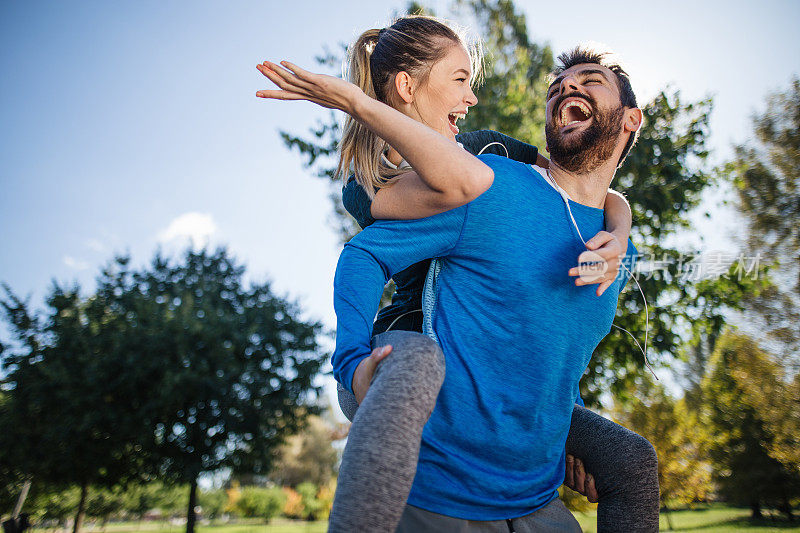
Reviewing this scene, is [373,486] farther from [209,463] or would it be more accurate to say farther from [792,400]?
[209,463]

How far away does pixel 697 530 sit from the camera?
17312 mm

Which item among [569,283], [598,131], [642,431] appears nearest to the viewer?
[569,283]

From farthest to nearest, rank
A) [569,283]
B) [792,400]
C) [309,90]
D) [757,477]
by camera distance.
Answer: [757,477] < [792,400] < [569,283] < [309,90]

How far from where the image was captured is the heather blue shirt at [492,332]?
1.26 metres

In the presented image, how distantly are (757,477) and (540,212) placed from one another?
22.5 meters

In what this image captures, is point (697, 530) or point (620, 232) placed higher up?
point (620, 232)

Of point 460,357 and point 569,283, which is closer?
point 460,357

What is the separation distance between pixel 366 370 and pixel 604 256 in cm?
75

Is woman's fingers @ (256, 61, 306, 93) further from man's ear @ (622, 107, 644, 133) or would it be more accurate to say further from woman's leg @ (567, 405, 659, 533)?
woman's leg @ (567, 405, 659, 533)

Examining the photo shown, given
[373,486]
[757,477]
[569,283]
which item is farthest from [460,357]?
[757,477]

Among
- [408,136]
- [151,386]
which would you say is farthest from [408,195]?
[151,386]

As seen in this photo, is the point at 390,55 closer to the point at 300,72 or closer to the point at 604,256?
the point at 300,72

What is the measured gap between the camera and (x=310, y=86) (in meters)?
1.28

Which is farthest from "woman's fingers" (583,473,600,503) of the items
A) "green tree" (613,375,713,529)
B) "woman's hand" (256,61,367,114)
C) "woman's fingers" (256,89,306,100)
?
"green tree" (613,375,713,529)
